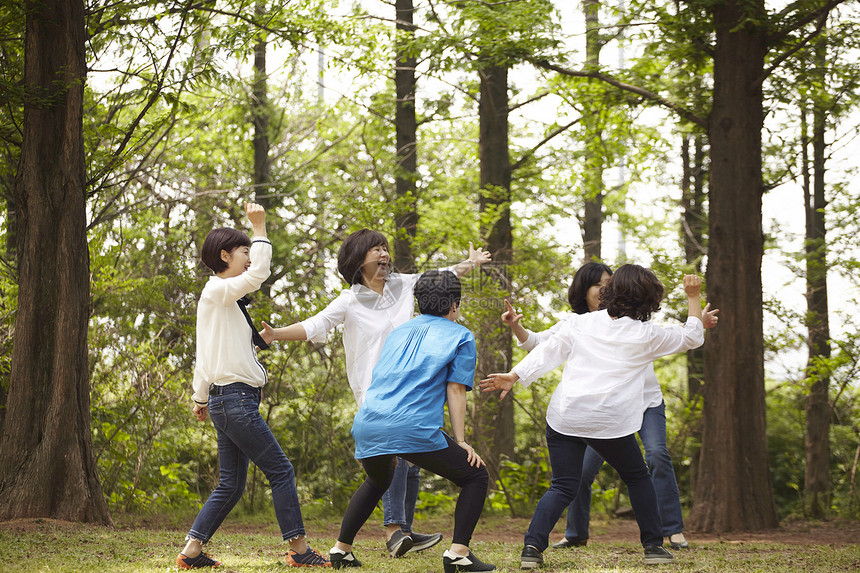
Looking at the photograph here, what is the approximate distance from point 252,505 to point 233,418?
516cm

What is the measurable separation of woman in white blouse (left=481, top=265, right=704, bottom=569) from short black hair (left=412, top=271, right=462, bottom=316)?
1.90 ft

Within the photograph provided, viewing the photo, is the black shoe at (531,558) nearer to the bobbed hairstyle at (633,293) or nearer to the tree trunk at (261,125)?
the bobbed hairstyle at (633,293)

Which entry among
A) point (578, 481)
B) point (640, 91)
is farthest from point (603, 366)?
point (640, 91)

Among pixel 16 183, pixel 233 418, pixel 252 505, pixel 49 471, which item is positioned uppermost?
pixel 16 183

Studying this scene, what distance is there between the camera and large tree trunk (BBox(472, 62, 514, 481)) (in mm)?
8945

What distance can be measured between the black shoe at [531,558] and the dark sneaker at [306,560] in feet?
3.66

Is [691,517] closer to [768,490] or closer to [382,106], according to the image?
[768,490]

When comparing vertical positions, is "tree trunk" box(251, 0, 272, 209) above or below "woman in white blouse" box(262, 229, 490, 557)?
above

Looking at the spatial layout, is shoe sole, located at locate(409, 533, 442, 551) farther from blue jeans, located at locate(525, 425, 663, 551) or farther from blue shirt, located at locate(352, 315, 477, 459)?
blue shirt, located at locate(352, 315, 477, 459)

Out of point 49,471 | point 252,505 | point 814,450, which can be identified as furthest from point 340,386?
point 814,450

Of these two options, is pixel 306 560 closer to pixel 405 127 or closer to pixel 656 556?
pixel 656 556

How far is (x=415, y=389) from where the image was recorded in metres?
4.29

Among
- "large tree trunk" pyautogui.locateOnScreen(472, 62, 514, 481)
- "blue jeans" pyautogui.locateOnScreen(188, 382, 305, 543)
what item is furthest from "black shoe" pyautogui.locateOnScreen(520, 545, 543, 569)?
"large tree trunk" pyautogui.locateOnScreen(472, 62, 514, 481)

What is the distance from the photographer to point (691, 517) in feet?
25.1
